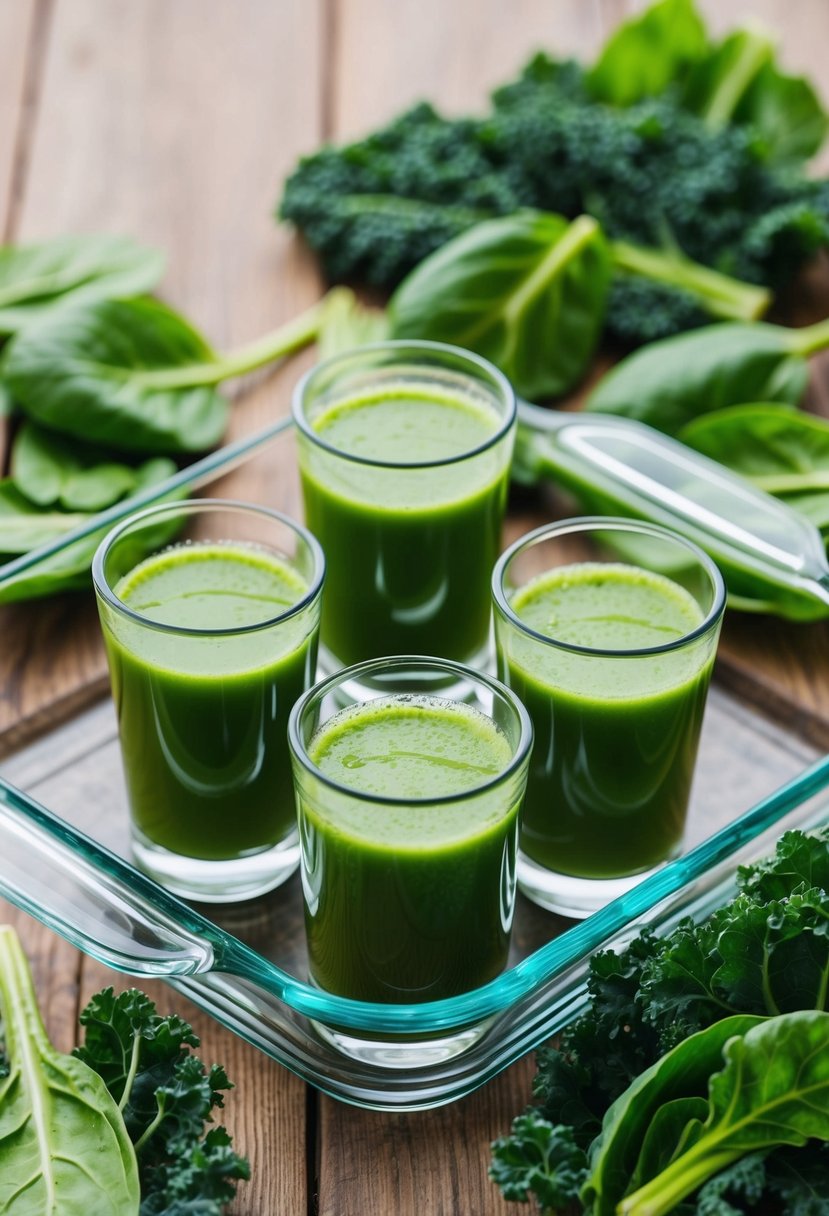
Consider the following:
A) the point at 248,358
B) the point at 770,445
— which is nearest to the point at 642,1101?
the point at 770,445

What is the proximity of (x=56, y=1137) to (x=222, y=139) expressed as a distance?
221cm

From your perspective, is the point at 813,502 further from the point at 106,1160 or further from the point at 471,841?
the point at 106,1160

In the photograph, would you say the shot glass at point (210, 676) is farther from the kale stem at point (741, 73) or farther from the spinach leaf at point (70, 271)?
the kale stem at point (741, 73)

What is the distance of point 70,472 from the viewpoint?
2.23 m

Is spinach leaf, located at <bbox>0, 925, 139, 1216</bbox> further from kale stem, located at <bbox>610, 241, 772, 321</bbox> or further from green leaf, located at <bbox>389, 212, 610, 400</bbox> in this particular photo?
kale stem, located at <bbox>610, 241, 772, 321</bbox>

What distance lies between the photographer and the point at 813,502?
2127mm

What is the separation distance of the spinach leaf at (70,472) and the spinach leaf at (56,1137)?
34.3 inches

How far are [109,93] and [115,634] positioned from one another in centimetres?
193

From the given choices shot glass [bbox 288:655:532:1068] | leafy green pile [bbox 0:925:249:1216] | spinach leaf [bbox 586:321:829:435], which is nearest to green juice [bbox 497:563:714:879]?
shot glass [bbox 288:655:532:1068]

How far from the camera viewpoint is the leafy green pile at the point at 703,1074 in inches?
50.1

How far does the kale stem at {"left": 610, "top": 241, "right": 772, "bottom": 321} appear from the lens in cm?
257

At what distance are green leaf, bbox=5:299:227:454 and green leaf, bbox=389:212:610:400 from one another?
1.10ft

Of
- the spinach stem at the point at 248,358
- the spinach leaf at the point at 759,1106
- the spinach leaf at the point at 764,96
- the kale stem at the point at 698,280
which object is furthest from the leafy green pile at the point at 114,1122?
the spinach leaf at the point at 764,96

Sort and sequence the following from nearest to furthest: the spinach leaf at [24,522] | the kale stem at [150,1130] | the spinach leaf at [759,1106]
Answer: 1. the spinach leaf at [759,1106]
2. the kale stem at [150,1130]
3. the spinach leaf at [24,522]
